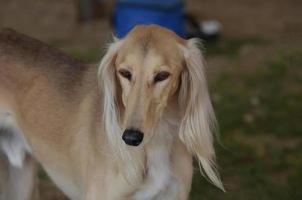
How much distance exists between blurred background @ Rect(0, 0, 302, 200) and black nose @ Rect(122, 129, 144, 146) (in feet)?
3.00

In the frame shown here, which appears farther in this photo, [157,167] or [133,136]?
[157,167]

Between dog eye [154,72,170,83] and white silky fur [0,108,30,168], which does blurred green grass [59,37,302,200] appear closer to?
white silky fur [0,108,30,168]

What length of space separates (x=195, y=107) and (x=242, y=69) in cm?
407

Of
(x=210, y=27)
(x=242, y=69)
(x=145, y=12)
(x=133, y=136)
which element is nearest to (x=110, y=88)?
(x=133, y=136)

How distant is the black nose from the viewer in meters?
3.24

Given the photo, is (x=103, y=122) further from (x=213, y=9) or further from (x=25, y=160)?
(x=213, y=9)

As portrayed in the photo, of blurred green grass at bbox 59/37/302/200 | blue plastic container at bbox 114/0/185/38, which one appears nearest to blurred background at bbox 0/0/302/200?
blurred green grass at bbox 59/37/302/200

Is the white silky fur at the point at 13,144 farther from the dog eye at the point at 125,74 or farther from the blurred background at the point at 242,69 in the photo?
the dog eye at the point at 125,74

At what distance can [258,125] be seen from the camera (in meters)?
6.43

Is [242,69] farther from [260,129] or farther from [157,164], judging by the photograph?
[157,164]

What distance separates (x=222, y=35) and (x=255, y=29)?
1.38ft

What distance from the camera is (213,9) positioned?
368 inches

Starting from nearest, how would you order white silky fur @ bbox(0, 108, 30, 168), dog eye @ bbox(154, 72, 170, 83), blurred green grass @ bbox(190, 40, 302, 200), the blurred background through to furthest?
dog eye @ bbox(154, 72, 170, 83) → white silky fur @ bbox(0, 108, 30, 168) → blurred green grass @ bbox(190, 40, 302, 200) → the blurred background

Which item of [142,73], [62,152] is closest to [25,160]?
[62,152]
